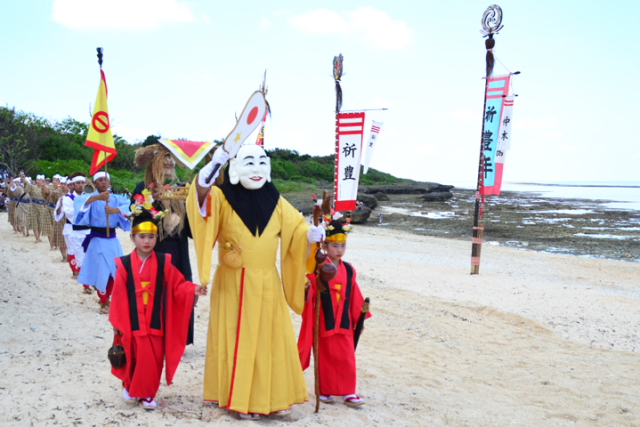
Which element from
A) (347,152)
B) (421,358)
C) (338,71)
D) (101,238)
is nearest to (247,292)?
(421,358)

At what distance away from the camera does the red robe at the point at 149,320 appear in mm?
4039

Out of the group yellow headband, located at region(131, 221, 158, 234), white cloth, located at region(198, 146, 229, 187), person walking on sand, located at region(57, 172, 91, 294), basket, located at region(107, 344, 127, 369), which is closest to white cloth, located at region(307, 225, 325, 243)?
white cloth, located at region(198, 146, 229, 187)

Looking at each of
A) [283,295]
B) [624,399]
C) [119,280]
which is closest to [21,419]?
[119,280]

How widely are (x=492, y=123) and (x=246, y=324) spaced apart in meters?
10.3

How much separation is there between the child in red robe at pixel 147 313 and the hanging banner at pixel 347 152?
5162 millimetres

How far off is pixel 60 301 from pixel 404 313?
522 cm

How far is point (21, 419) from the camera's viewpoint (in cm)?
367

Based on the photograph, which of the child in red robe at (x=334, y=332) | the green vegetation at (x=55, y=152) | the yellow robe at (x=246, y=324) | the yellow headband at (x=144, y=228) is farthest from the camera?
the green vegetation at (x=55, y=152)

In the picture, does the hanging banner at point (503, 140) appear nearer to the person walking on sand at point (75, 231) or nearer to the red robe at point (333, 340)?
the red robe at point (333, 340)

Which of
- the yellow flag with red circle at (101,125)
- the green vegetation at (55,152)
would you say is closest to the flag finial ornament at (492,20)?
the yellow flag with red circle at (101,125)

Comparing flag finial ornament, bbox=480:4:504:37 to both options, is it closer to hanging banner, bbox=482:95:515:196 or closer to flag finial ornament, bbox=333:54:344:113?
hanging banner, bbox=482:95:515:196

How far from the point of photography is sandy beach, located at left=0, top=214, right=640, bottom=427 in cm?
420

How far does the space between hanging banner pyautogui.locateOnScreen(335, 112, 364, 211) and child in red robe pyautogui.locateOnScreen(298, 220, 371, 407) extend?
4.48 m

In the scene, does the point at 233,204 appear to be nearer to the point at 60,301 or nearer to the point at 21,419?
the point at 21,419
